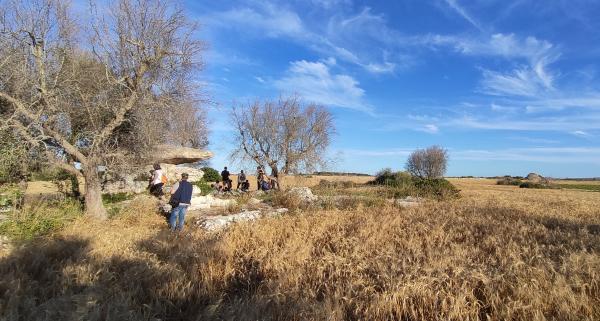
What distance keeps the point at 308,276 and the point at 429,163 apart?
2242 inches

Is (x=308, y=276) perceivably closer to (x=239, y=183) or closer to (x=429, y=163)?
(x=239, y=183)

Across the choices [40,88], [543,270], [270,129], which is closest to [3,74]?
[40,88]

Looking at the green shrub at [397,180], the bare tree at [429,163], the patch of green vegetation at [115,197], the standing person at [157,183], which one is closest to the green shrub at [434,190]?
the green shrub at [397,180]

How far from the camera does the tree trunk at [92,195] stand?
10953 millimetres

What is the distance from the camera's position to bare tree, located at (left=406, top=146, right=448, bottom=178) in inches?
2276

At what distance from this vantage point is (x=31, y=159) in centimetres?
1095

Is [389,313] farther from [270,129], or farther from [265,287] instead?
[270,129]

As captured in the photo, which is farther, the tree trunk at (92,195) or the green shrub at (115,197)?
the green shrub at (115,197)

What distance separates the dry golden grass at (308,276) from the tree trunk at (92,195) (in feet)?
11.4

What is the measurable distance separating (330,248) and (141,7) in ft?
30.6

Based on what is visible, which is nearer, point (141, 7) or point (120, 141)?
point (141, 7)

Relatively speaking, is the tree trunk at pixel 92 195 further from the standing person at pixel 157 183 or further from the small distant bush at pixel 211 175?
the small distant bush at pixel 211 175

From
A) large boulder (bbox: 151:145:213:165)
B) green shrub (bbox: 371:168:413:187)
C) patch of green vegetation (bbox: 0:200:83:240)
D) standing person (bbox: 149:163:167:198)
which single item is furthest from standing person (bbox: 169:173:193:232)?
green shrub (bbox: 371:168:413:187)

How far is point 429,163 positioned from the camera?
5856 cm
